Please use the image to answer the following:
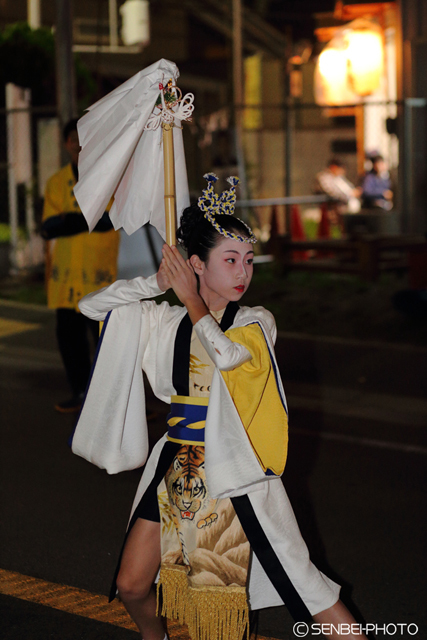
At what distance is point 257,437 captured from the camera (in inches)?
103

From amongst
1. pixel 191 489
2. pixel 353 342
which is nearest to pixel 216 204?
pixel 191 489

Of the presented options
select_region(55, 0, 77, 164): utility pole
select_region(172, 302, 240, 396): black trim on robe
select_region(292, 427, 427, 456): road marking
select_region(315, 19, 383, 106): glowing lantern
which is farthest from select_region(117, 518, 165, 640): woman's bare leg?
select_region(315, 19, 383, 106): glowing lantern

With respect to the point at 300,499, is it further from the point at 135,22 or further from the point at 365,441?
the point at 135,22

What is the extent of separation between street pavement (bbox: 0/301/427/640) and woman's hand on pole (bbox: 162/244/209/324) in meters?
1.37

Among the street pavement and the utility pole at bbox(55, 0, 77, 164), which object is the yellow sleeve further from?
the utility pole at bbox(55, 0, 77, 164)

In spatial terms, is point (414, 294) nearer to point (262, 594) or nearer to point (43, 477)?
point (43, 477)

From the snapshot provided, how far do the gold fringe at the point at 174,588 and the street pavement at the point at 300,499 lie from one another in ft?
1.83

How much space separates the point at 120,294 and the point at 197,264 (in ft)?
0.85

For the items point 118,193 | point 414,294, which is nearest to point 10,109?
point 414,294

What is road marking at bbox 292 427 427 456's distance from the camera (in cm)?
559

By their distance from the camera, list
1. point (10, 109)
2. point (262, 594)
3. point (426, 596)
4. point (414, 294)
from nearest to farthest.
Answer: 1. point (262, 594)
2. point (426, 596)
3. point (414, 294)
4. point (10, 109)

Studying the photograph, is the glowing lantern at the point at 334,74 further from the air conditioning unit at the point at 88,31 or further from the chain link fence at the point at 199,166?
the air conditioning unit at the point at 88,31

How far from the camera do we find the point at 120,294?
277 centimetres

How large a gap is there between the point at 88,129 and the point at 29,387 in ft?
15.2
